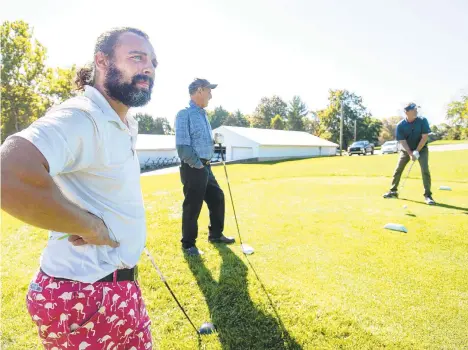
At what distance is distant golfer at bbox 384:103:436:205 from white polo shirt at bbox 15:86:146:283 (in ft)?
25.7

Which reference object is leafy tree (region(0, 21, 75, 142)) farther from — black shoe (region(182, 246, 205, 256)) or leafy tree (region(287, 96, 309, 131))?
leafy tree (region(287, 96, 309, 131))

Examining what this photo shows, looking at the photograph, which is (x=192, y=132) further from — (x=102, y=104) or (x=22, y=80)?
(x=22, y=80)

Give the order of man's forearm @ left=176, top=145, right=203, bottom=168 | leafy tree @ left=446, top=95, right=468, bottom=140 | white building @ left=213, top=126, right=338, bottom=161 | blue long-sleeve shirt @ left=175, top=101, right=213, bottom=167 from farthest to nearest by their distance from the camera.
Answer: leafy tree @ left=446, top=95, right=468, bottom=140 → white building @ left=213, top=126, right=338, bottom=161 → blue long-sleeve shirt @ left=175, top=101, right=213, bottom=167 → man's forearm @ left=176, top=145, right=203, bottom=168

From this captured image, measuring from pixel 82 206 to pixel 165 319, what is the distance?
2.07 m

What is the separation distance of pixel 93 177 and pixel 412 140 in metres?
8.97

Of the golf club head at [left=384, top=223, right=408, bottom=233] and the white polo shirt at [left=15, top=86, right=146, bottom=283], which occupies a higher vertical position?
the white polo shirt at [left=15, top=86, right=146, bottom=283]

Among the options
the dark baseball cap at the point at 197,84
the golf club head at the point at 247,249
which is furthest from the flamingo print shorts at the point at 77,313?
the dark baseball cap at the point at 197,84

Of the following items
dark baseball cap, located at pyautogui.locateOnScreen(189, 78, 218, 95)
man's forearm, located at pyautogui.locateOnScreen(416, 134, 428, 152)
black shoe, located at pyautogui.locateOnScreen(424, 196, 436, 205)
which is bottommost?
black shoe, located at pyautogui.locateOnScreen(424, 196, 436, 205)

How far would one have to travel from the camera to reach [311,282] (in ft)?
11.8

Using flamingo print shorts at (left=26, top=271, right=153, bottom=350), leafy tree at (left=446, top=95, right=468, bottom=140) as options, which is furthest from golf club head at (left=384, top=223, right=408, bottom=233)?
leafy tree at (left=446, top=95, right=468, bottom=140)

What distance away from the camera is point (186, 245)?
4719 mm

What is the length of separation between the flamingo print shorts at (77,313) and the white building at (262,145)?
123 ft

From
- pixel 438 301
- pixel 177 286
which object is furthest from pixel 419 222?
pixel 177 286

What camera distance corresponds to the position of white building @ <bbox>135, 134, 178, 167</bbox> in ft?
141
